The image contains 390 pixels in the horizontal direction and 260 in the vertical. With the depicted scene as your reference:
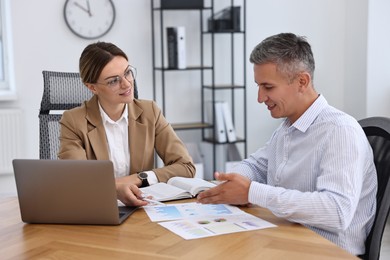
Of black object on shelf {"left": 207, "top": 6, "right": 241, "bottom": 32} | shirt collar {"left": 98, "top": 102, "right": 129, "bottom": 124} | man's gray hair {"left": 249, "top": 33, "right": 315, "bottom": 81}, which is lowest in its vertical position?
shirt collar {"left": 98, "top": 102, "right": 129, "bottom": 124}

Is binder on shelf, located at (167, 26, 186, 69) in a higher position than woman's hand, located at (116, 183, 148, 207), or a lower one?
higher

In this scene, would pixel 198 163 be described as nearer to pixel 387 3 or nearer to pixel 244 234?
pixel 387 3

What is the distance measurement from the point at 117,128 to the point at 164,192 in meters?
0.47

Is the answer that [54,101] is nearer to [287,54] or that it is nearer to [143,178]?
[143,178]

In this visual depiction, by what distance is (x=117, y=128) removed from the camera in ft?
8.21

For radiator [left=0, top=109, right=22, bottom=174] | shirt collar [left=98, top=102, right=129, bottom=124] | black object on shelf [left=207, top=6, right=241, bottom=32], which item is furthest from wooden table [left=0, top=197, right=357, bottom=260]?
black object on shelf [left=207, top=6, right=241, bottom=32]

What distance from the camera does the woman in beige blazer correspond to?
95.3 inches

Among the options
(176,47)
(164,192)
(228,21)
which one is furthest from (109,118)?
(228,21)

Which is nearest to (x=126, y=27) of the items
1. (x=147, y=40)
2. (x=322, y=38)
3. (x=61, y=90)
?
(x=147, y=40)

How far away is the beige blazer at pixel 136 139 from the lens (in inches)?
94.5

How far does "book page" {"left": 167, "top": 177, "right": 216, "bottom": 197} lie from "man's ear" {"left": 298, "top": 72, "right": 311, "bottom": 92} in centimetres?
49

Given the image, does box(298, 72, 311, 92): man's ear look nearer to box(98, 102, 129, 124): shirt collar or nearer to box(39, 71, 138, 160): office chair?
box(98, 102, 129, 124): shirt collar

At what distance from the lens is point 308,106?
1.96 metres

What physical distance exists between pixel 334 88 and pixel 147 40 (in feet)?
5.51
